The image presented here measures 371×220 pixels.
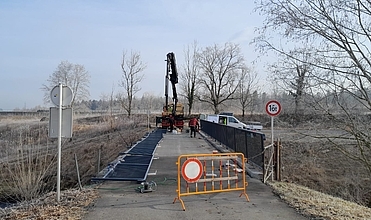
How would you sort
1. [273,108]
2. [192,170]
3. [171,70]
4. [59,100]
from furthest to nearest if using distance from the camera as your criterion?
[171,70] < [273,108] < [59,100] < [192,170]

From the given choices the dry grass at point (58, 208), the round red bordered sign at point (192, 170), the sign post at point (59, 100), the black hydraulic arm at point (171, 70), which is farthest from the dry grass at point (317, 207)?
the black hydraulic arm at point (171, 70)

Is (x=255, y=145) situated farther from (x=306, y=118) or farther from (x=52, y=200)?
(x=52, y=200)

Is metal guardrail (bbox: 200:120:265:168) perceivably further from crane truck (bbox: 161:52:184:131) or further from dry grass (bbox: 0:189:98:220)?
crane truck (bbox: 161:52:184:131)

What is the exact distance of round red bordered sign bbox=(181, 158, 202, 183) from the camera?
24.2ft

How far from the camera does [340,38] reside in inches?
470

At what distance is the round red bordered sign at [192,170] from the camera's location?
7.38m

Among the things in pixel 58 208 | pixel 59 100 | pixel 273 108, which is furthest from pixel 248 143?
pixel 58 208

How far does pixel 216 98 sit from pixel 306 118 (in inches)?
1949

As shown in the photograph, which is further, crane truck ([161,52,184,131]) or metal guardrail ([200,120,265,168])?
crane truck ([161,52,184,131])

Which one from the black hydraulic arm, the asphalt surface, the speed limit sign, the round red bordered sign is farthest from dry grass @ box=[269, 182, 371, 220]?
the black hydraulic arm

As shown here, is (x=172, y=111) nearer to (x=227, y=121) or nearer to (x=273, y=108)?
(x=227, y=121)

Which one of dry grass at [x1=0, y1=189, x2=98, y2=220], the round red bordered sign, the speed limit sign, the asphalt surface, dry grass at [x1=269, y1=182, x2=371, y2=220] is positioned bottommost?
dry grass at [x1=0, y1=189, x2=98, y2=220]

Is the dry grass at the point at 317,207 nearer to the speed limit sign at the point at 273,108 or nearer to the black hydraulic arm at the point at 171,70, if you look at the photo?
the speed limit sign at the point at 273,108

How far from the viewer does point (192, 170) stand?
7.45 meters
